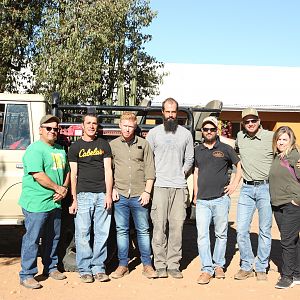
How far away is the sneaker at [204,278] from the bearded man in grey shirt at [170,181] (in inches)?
9.6

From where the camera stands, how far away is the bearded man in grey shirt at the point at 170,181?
214 inches

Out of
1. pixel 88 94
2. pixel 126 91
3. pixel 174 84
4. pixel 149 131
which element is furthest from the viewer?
pixel 174 84

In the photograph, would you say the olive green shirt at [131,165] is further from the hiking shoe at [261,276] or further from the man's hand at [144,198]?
the hiking shoe at [261,276]

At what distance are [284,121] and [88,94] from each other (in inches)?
490

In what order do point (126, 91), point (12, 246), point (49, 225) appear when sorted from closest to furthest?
point (49, 225), point (12, 246), point (126, 91)

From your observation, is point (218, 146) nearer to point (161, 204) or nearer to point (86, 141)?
point (161, 204)

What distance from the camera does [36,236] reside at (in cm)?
513

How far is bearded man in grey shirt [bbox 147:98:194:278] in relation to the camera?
545 cm

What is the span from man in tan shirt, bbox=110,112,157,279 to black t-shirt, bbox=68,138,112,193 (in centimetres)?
16

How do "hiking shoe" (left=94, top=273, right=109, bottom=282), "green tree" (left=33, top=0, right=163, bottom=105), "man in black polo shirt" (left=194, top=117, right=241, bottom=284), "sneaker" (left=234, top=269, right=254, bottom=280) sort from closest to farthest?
"hiking shoe" (left=94, top=273, right=109, bottom=282), "man in black polo shirt" (left=194, top=117, right=241, bottom=284), "sneaker" (left=234, top=269, right=254, bottom=280), "green tree" (left=33, top=0, right=163, bottom=105)

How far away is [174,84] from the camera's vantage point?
868 inches

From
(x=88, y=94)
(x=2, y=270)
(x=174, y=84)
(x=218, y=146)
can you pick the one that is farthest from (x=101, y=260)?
(x=174, y=84)

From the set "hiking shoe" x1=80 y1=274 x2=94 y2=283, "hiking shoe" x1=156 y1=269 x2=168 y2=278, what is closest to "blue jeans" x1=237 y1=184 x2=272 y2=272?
"hiking shoe" x1=156 y1=269 x2=168 y2=278

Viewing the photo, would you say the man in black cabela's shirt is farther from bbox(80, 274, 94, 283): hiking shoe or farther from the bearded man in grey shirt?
the bearded man in grey shirt
